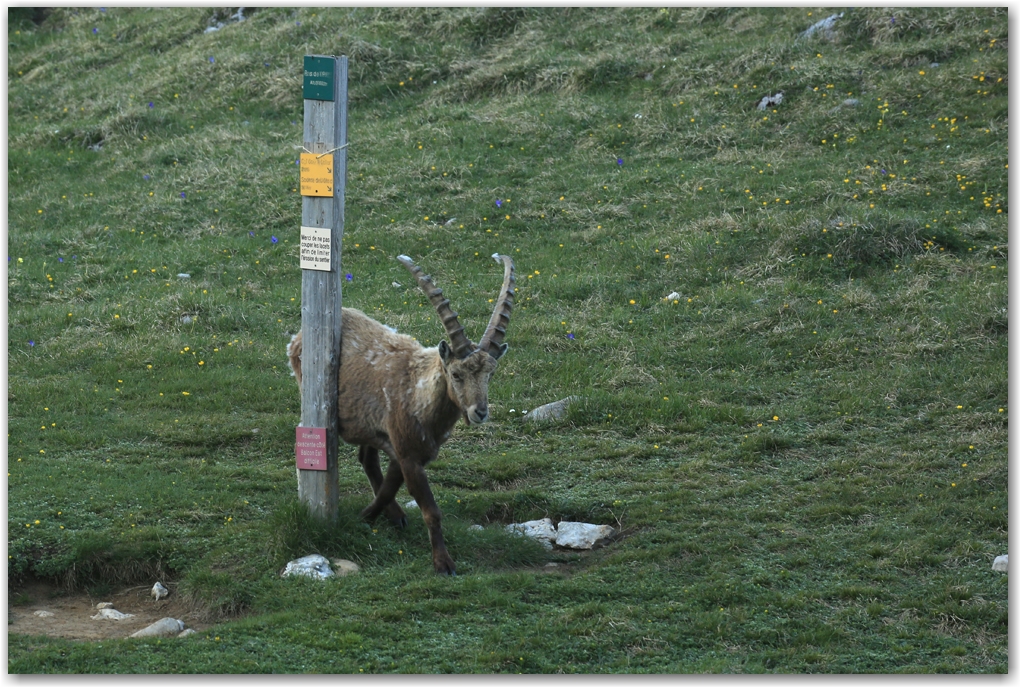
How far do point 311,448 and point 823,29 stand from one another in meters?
13.3

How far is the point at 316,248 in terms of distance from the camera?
8055 millimetres

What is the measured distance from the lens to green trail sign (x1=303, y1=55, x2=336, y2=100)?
7777mm

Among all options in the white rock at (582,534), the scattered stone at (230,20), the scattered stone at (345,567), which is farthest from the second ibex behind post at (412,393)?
the scattered stone at (230,20)

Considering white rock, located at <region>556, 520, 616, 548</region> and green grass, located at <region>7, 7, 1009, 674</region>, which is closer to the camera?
green grass, located at <region>7, 7, 1009, 674</region>

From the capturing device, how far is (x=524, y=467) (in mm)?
9883

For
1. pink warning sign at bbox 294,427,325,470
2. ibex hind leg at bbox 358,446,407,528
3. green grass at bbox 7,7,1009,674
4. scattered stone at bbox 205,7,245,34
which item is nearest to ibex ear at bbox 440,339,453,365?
ibex hind leg at bbox 358,446,407,528

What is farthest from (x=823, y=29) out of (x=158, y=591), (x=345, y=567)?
(x=158, y=591)

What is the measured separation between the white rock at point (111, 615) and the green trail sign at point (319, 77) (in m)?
3.66

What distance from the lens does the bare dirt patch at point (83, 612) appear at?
698 cm

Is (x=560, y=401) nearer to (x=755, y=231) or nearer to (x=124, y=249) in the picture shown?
(x=755, y=231)

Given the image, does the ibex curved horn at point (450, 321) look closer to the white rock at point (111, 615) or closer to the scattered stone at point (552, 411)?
the white rock at point (111, 615)

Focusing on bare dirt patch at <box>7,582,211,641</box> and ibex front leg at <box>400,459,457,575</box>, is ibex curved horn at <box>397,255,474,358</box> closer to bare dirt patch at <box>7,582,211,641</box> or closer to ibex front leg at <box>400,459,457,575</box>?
ibex front leg at <box>400,459,457,575</box>

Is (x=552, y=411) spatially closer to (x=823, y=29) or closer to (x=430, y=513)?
(x=430, y=513)

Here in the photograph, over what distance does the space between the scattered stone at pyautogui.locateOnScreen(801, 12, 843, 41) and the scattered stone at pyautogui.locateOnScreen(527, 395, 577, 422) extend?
389 inches
